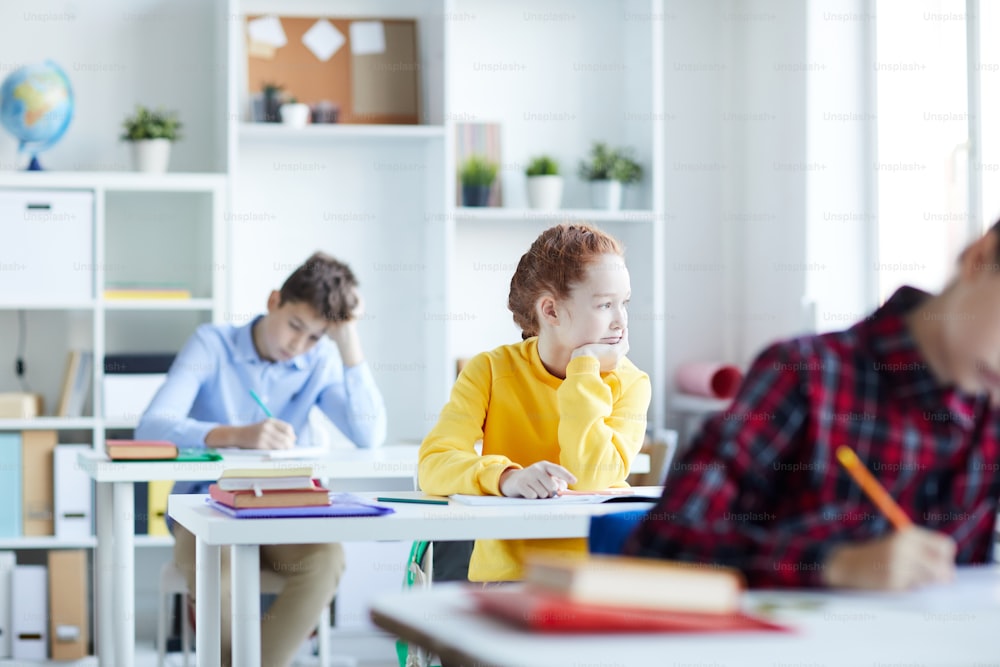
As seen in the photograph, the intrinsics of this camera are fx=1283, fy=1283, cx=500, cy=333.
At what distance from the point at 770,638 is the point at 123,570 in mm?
2218

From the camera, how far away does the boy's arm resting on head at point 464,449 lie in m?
2.12

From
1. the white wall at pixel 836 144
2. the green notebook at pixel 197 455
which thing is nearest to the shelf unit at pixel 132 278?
the green notebook at pixel 197 455

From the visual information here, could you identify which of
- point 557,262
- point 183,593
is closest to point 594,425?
point 557,262

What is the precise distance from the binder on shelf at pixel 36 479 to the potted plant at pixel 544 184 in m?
1.71

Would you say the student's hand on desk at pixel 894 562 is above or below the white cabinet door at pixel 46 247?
below

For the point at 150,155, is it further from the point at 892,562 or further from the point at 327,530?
the point at 892,562

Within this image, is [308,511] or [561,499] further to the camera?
[561,499]

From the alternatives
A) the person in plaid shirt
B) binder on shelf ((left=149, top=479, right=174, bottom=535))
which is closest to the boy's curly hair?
binder on shelf ((left=149, top=479, right=174, bottom=535))

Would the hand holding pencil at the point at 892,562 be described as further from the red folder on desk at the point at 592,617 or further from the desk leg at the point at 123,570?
the desk leg at the point at 123,570

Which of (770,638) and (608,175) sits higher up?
(608,175)

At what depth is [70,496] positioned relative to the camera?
13.1 feet

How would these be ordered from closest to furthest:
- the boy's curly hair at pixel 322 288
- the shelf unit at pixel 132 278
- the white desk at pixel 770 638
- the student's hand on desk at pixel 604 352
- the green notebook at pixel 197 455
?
the white desk at pixel 770 638 < the student's hand on desk at pixel 604 352 < the green notebook at pixel 197 455 < the boy's curly hair at pixel 322 288 < the shelf unit at pixel 132 278

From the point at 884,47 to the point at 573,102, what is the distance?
1099mm

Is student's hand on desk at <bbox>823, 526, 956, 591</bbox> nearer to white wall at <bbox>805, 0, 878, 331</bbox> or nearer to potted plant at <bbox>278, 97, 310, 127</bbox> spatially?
white wall at <bbox>805, 0, 878, 331</bbox>
